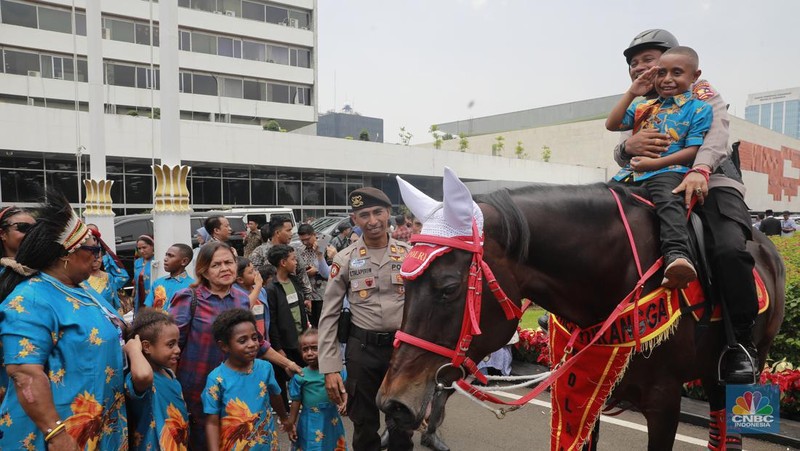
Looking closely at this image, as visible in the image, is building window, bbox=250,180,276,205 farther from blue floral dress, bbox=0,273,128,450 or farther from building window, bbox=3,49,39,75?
blue floral dress, bbox=0,273,128,450

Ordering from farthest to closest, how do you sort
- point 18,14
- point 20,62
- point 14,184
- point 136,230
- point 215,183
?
point 20,62 → point 18,14 → point 215,183 → point 14,184 → point 136,230

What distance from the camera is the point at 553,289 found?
7.53 feet

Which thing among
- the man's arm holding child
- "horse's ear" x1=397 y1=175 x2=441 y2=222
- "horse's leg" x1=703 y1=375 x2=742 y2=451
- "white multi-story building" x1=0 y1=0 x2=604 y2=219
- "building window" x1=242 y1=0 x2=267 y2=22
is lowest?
"horse's leg" x1=703 y1=375 x2=742 y2=451

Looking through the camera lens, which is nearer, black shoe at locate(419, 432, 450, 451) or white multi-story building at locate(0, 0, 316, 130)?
black shoe at locate(419, 432, 450, 451)

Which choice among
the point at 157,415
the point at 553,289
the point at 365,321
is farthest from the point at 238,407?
the point at 553,289

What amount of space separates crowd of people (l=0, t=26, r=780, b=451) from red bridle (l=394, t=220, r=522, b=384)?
1.35 ft

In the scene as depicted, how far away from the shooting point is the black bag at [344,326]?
3.49 meters

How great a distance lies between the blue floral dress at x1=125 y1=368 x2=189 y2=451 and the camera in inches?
114

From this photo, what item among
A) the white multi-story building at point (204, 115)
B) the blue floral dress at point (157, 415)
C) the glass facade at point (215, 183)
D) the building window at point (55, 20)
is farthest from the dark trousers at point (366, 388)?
the building window at point (55, 20)

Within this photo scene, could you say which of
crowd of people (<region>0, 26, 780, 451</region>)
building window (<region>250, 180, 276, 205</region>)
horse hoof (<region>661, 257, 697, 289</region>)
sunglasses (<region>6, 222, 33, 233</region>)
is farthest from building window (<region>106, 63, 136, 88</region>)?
horse hoof (<region>661, 257, 697, 289</region>)

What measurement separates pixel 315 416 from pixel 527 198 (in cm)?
242

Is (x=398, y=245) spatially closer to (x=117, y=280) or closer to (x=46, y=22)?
(x=117, y=280)

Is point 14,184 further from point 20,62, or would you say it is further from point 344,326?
point 344,326

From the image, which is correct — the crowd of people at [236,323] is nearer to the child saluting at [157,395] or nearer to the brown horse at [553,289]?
the child saluting at [157,395]
